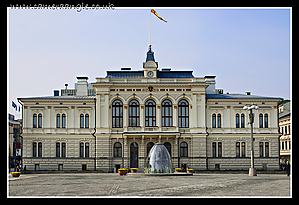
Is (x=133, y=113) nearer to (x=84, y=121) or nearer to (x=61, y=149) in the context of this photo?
(x=84, y=121)

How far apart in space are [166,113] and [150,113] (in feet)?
7.35

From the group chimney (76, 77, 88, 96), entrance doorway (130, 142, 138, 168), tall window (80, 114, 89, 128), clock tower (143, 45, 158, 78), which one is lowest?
entrance doorway (130, 142, 138, 168)

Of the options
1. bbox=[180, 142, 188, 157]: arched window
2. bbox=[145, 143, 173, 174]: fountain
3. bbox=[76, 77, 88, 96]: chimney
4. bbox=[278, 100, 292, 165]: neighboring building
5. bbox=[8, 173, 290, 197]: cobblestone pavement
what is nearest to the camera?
bbox=[8, 173, 290, 197]: cobblestone pavement

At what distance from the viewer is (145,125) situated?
5928 cm

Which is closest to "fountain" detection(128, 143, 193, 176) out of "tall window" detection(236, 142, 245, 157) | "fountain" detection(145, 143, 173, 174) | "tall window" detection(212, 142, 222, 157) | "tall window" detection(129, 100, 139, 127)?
"fountain" detection(145, 143, 173, 174)

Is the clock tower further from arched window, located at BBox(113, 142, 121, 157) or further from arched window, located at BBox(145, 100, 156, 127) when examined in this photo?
arched window, located at BBox(113, 142, 121, 157)

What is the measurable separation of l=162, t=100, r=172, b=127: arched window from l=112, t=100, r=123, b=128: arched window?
588 cm

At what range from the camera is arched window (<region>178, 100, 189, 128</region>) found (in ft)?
196

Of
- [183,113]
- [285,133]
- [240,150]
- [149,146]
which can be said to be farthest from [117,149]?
[285,133]

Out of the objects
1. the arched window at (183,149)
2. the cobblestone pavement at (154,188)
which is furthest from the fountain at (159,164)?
the arched window at (183,149)
